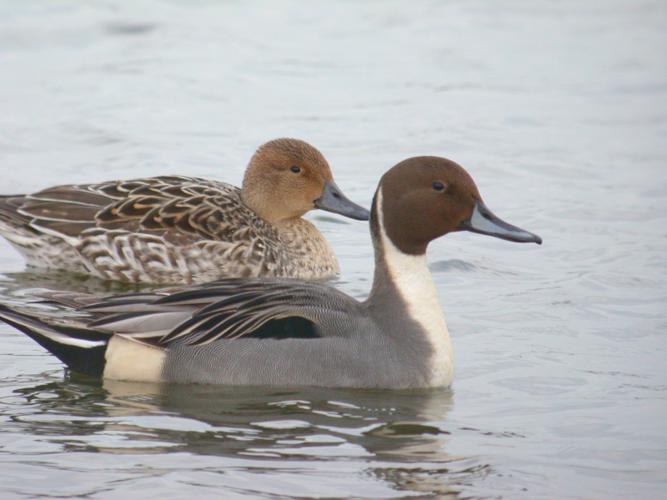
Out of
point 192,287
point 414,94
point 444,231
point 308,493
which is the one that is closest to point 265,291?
point 192,287

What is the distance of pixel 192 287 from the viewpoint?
8352 mm

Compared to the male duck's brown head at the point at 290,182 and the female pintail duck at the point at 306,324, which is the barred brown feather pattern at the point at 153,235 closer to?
the male duck's brown head at the point at 290,182

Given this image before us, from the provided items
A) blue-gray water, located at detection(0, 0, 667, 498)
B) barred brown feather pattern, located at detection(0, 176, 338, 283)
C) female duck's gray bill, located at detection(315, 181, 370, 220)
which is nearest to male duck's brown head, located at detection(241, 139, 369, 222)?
female duck's gray bill, located at detection(315, 181, 370, 220)

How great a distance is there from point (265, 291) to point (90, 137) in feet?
21.0

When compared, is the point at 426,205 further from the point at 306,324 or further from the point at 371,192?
the point at 371,192

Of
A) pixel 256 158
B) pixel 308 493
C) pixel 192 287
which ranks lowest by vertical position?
pixel 308 493

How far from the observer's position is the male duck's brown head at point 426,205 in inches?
328

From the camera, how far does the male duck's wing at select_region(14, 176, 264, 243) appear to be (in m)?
10.6

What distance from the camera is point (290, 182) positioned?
1098cm

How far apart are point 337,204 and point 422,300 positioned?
9.06 ft

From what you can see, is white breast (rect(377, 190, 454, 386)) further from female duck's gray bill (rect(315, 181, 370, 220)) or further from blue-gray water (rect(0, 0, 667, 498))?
female duck's gray bill (rect(315, 181, 370, 220))

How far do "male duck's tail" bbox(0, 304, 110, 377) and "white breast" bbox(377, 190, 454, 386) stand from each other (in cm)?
161

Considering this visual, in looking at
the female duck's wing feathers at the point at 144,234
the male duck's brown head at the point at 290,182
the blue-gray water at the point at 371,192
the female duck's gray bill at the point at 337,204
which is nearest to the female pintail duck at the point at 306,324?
the blue-gray water at the point at 371,192

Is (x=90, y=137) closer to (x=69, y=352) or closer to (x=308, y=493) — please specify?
(x=69, y=352)
